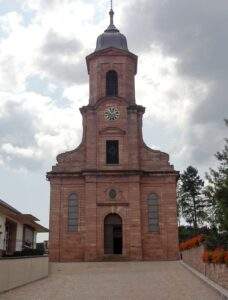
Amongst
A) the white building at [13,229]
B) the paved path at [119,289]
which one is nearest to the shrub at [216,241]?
the paved path at [119,289]

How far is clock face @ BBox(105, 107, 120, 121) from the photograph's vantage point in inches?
1766

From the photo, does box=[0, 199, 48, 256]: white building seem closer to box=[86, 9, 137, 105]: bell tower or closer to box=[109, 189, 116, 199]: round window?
box=[109, 189, 116, 199]: round window

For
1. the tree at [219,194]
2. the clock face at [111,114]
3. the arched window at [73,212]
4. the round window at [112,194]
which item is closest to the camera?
the tree at [219,194]

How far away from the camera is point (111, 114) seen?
4491 cm

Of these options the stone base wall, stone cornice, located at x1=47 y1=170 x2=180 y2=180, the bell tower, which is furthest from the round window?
the stone base wall

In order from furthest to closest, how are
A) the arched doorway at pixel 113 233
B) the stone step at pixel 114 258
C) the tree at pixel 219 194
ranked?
the arched doorway at pixel 113 233, the stone step at pixel 114 258, the tree at pixel 219 194

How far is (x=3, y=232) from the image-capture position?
94.2 feet

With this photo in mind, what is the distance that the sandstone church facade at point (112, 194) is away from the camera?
136 feet

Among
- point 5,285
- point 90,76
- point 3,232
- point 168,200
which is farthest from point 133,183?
point 5,285

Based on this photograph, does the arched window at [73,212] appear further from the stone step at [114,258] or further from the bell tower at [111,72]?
the bell tower at [111,72]

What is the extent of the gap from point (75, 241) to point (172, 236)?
8.39m

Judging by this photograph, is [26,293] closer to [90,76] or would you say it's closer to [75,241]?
[75,241]

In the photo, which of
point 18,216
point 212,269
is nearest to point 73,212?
Result: point 18,216

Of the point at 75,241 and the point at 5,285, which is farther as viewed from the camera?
the point at 75,241
